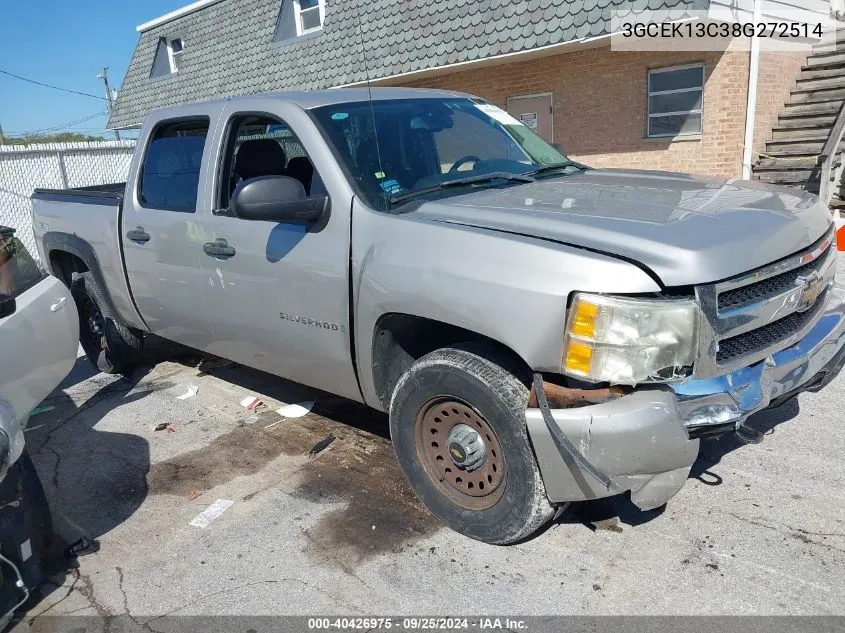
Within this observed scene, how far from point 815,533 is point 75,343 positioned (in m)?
4.02

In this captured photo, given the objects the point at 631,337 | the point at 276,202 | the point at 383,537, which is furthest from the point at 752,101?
the point at 383,537

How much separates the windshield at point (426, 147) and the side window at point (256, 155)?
431 millimetres

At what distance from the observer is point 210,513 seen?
359 cm

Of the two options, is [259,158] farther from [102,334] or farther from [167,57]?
[167,57]

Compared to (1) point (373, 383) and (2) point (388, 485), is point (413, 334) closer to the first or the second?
(1) point (373, 383)

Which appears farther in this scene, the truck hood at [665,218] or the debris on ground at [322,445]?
the debris on ground at [322,445]

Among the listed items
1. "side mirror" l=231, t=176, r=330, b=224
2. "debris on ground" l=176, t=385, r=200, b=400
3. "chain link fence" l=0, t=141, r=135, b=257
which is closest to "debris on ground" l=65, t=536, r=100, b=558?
"side mirror" l=231, t=176, r=330, b=224

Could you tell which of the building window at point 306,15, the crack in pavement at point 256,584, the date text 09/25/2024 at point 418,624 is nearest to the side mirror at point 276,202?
the crack in pavement at point 256,584

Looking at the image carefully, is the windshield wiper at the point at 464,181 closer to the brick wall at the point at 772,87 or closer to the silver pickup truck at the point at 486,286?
the silver pickup truck at the point at 486,286

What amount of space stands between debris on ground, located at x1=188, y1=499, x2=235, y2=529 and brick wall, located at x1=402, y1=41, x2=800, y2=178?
8140mm

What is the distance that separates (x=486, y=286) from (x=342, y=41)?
43.1 ft

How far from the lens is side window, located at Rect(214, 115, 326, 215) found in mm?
4082

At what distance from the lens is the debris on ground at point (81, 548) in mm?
3248

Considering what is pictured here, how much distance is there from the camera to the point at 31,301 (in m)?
3.72
